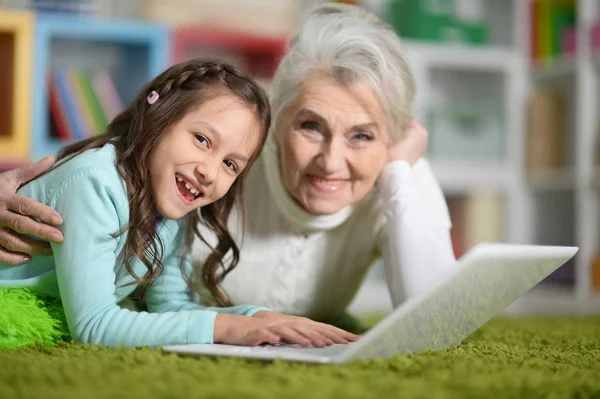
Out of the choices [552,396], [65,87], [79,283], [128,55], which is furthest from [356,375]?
[128,55]

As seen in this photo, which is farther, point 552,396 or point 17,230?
point 17,230

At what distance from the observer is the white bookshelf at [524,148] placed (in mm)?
3225

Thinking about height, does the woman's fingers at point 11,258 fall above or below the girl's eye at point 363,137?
below

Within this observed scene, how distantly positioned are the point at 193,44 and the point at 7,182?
6.99ft

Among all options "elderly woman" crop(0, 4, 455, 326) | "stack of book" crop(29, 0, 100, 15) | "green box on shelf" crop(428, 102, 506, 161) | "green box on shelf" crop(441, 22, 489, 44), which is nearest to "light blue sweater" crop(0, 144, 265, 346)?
"elderly woman" crop(0, 4, 455, 326)

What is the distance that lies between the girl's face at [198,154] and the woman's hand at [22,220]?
0.19 metres

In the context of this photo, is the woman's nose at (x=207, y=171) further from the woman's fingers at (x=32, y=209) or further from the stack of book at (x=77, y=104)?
the stack of book at (x=77, y=104)

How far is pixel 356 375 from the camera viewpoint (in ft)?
2.85

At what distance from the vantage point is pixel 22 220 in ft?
3.82

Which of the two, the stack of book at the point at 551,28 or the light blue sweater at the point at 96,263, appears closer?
the light blue sweater at the point at 96,263

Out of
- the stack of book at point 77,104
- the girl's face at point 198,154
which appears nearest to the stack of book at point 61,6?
the stack of book at point 77,104

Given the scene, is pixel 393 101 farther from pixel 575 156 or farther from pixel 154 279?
pixel 575 156

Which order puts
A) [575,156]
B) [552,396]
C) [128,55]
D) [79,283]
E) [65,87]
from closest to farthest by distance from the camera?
1. [552,396]
2. [79,283]
3. [65,87]
4. [128,55]
5. [575,156]

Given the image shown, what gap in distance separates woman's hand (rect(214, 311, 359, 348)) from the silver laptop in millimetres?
15
